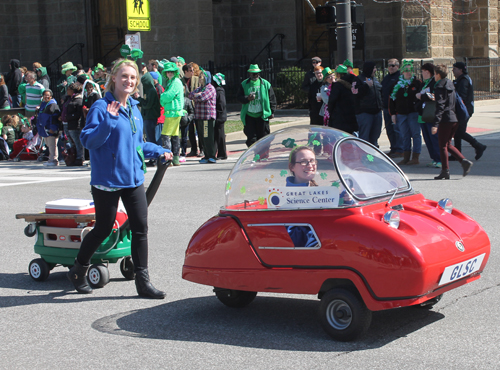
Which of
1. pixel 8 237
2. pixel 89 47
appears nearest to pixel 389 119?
pixel 8 237

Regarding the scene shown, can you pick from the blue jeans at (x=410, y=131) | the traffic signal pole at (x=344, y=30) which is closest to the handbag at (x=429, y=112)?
the blue jeans at (x=410, y=131)

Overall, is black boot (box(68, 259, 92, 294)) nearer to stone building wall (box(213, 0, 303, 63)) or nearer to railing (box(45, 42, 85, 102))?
stone building wall (box(213, 0, 303, 63))

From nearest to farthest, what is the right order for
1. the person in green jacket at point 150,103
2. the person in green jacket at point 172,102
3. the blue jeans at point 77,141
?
the person in green jacket at point 172,102 < the person in green jacket at point 150,103 < the blue jeans at point 77,141

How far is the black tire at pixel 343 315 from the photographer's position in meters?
4.64

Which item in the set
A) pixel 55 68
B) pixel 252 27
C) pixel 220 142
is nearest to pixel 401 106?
pixel 220 142

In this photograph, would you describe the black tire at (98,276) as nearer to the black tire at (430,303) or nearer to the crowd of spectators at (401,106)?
the black tire at (430,303)

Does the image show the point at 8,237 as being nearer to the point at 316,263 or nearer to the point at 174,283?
the point at 174,283

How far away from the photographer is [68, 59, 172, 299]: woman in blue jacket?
565cm

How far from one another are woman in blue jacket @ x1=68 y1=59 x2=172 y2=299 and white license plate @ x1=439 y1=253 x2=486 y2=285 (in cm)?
230

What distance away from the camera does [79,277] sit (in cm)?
609

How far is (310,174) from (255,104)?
1010cm

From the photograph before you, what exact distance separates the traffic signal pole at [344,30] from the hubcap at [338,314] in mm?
10803

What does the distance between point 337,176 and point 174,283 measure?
2.08 m

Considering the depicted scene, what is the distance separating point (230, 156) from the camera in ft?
54.3
